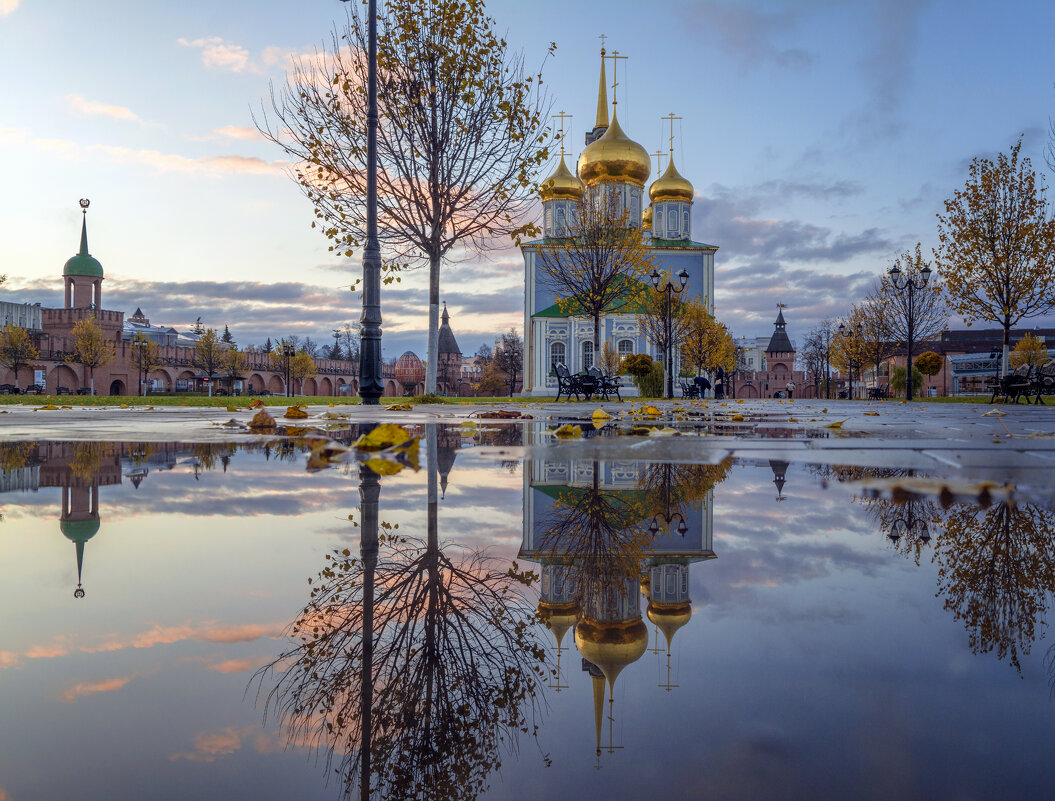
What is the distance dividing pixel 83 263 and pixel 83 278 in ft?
5.43

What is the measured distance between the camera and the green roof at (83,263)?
233 ft

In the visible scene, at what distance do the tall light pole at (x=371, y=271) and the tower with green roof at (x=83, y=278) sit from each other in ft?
246

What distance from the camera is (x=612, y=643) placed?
101cm

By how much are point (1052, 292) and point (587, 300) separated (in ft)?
65.6

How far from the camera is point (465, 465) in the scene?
3.22 meters

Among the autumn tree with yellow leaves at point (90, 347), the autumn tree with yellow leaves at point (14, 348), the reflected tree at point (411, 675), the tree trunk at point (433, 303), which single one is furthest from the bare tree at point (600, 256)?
the autumn tree with yellow leaves at point (90, 347)

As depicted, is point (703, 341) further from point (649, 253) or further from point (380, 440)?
point (380, 440)

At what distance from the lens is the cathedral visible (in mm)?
48156

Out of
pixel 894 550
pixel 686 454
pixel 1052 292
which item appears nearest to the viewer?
pixel 894 550

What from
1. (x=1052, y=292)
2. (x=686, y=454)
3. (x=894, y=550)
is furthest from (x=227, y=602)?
(x=1052, y=292)

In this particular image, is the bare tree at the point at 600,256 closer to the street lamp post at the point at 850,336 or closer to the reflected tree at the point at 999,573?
the reflected tree at the point at 999,573

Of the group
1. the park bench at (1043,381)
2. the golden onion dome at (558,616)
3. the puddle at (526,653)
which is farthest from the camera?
the park bench at (1043,381)

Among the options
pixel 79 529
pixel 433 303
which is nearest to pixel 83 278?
pixel 433 303

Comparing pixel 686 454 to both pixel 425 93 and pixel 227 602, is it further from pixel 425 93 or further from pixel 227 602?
pixel 425 93
